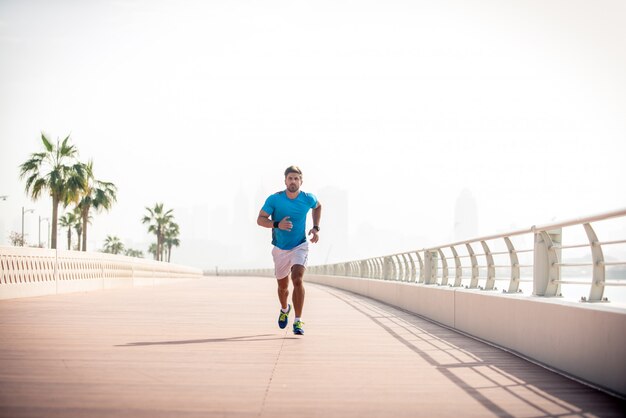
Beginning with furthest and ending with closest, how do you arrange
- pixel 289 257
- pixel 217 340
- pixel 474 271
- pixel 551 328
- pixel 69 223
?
1. pixel 69 223
2. pixel 474 271
3. pixel 289 257
4. pixel 217 340
5. pixel 551 328

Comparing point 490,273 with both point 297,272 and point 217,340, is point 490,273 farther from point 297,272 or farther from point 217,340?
point 217,340

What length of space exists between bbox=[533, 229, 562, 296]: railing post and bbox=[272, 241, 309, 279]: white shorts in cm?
305

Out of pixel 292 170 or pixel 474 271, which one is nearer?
pixel 292 170

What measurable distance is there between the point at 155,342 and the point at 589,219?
5.10 metres

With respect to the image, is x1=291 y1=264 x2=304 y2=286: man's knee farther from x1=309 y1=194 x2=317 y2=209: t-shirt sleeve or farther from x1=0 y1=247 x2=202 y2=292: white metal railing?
x1=0 y1=247 x2=202 y2=292: white metal railing

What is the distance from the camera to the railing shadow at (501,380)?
229 inches

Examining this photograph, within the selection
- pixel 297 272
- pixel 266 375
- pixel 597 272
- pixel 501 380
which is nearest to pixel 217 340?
pixel 297 272

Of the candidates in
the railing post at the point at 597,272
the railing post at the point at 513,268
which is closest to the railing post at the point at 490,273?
the railing post at the point at 513,268

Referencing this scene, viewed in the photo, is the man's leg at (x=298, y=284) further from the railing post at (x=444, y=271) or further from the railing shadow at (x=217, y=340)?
the railing post at (x=444, y=271)

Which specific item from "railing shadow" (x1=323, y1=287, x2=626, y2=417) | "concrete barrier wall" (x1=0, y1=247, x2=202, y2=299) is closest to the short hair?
"railing shadow" (x1=323, y1=287, x2=626, y2=417)

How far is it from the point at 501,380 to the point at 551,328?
3.93 feet

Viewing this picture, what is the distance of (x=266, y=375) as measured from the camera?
7.14 meters

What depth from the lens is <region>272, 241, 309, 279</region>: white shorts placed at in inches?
429

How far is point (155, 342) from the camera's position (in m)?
9.76
